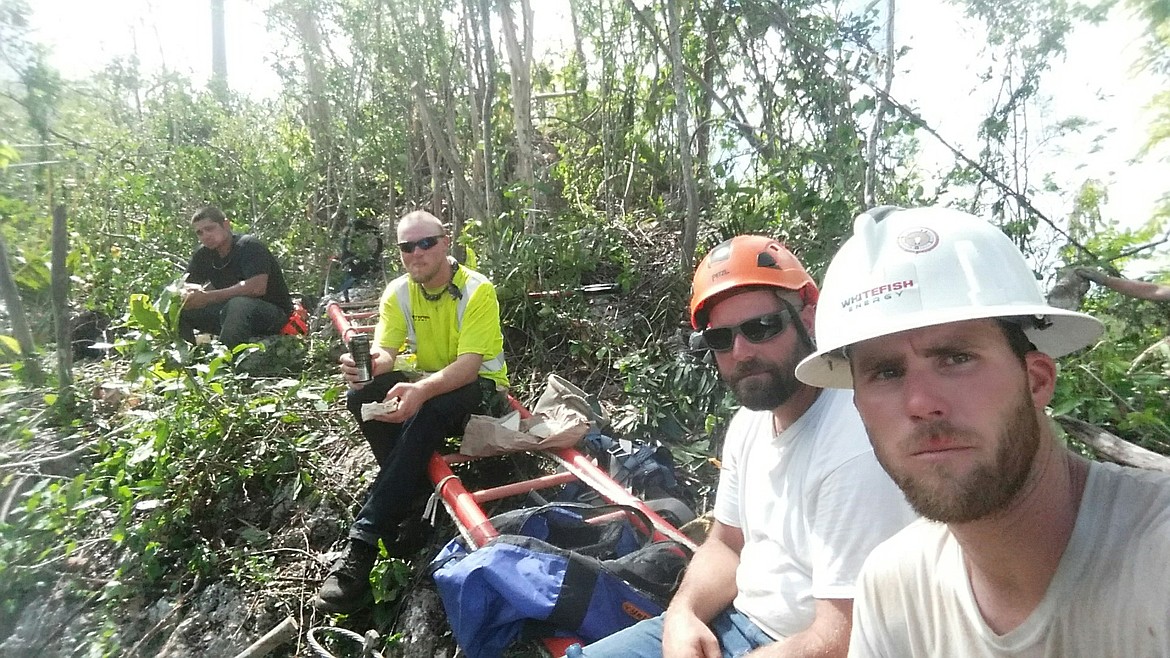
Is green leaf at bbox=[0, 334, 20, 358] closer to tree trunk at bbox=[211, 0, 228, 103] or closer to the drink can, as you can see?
the drink can

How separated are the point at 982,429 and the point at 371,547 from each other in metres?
2.90

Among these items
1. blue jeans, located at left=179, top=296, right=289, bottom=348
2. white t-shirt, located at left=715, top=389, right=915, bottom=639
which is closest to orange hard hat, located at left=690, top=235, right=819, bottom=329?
white t-shirt, located at left=715, top=389, right=915, bottom=639

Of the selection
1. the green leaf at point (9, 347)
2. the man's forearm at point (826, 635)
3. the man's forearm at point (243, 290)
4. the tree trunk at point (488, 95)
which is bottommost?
the man's forearm at point (826, 635)

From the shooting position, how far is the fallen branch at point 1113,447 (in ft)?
8.44

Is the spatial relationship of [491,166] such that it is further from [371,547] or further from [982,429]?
[982,429]

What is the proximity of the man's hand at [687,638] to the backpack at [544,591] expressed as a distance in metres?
0.32

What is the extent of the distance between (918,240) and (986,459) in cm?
35

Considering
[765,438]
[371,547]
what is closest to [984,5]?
[765,438]

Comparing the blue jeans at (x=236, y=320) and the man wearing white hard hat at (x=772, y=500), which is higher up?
the blue jeans at (x=236, y=320)

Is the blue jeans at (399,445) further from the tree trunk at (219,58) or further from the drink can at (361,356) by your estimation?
the tree trunk at (219,58)

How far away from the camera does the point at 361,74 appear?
24.4 feet

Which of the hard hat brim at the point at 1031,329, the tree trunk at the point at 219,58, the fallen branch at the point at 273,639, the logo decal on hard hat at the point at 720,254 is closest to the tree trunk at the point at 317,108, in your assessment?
the tree trunk at the point at 219,58

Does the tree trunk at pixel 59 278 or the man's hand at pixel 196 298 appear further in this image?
the man's hand at pixel 196 298

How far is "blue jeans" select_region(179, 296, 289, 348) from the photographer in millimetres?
Answer: 5390
